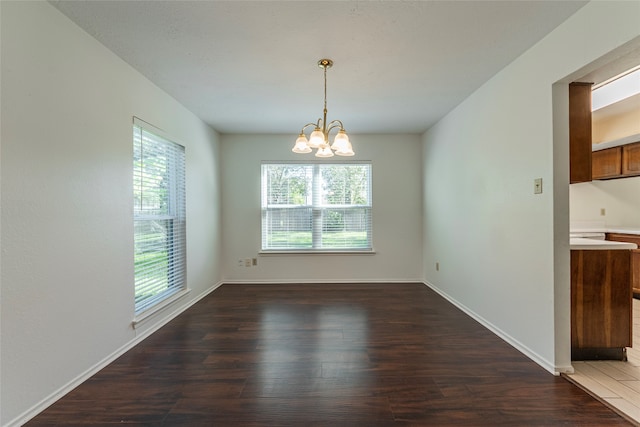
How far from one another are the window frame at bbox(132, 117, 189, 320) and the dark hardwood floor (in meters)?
0.34

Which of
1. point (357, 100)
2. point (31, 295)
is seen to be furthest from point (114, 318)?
point (357, 100)

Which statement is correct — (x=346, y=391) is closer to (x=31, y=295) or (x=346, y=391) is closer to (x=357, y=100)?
(x=31, y=295)

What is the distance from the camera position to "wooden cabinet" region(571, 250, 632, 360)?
2.11 m

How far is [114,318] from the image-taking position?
7.34 feet

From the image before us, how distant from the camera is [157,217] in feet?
9.53

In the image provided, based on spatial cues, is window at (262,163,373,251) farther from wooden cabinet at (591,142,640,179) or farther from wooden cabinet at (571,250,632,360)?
wooden cabinet at (591,142,640,179)

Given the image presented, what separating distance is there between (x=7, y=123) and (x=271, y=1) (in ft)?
5.18

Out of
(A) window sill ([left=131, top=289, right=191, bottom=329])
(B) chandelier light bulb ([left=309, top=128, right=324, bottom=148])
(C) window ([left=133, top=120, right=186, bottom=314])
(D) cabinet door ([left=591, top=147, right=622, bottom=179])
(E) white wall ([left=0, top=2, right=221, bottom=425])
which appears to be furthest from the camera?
(D) cabinet door ([left=591, top=147, right=622, bottom=179])

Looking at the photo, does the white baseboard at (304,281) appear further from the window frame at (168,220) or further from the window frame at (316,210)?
the window frame at (168,220)

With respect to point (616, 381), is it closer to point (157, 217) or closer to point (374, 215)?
point (374, 215)

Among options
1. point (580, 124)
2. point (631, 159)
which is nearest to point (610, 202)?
point (631, 159)

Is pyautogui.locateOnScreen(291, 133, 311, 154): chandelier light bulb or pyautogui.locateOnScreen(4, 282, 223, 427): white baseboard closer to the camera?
pyautogui.locateOnScreen(4, 282, 223, 427): white baseboard

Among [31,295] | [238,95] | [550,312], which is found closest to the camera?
[31,295]

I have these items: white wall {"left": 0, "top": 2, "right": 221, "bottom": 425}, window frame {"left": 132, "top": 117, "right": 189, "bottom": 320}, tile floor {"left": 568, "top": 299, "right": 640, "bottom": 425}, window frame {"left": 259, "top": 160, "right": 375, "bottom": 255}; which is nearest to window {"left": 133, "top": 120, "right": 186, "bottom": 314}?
window frame {"left": 132, "top": 117, "right": 189, "bottom": 320}
